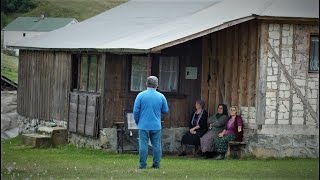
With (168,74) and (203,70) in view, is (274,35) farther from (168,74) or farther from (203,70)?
(168,74)

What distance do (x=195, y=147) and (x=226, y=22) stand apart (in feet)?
11.8

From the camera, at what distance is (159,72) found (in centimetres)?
2317

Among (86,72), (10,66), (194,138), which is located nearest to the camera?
(194,138)

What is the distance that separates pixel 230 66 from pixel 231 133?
5.14 feet

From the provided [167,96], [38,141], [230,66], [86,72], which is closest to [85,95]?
[86,72]

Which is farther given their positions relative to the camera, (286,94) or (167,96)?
(167,96)

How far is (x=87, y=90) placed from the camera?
2417 centimetres

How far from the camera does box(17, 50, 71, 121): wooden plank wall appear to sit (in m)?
25.8

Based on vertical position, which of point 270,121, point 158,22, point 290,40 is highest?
point 158,22

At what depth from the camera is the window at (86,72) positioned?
77.5 feet

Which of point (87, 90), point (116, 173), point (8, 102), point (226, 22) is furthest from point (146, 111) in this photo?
point (8, 102)

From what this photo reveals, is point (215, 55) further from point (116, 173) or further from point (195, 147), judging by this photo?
point (116, 173)

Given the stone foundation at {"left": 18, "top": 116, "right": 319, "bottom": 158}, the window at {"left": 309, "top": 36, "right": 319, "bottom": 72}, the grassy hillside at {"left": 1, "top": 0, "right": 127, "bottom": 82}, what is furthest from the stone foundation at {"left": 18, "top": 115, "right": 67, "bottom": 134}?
the window at {"left": 309, "top": 36, "right": 319, "bottom": 72}

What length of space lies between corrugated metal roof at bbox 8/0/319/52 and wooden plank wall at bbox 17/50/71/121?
41 cm
